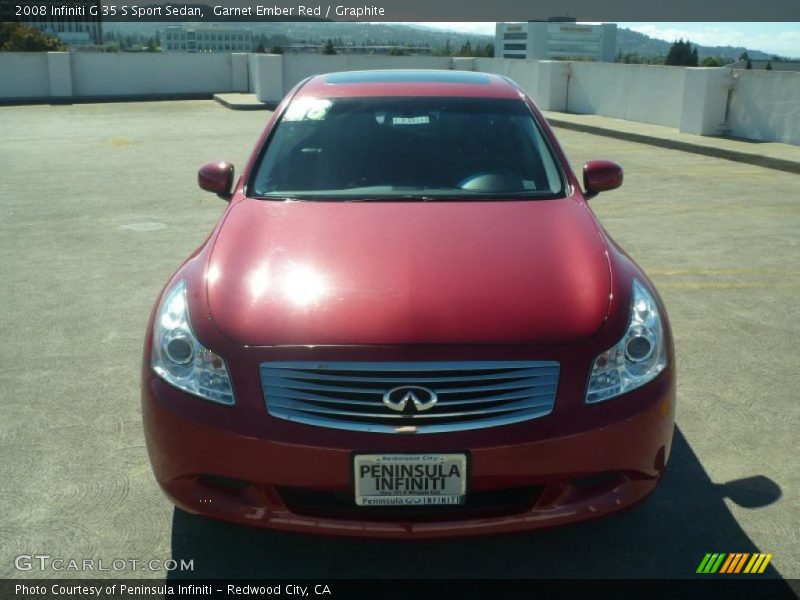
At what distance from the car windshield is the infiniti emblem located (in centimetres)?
145

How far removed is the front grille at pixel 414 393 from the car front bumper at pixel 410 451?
0.04 metres

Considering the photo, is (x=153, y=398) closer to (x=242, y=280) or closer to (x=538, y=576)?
(x=242, y=280)

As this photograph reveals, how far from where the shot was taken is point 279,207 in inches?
150

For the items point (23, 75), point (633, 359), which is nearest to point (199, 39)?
point (23, 75)

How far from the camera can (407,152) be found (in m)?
4.27

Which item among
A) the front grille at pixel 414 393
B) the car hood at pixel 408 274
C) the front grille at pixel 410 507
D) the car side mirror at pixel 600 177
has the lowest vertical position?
the front grille at pixel 410 507

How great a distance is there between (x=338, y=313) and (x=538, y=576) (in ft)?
3.67

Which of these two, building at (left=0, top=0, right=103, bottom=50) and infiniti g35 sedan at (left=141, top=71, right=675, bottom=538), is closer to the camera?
infiniti g35 sedan at (left=141, top=71, right=675, bottom=538)

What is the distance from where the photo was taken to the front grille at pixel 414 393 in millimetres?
2670

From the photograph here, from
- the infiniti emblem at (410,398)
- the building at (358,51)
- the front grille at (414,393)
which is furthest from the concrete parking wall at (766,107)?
the building at (358,51)

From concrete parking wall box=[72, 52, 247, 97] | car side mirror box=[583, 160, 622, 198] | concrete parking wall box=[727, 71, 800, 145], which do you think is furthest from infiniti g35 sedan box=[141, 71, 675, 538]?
concrete parking wall box=[72, 52, 247, 97]

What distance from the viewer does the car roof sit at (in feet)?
15.2

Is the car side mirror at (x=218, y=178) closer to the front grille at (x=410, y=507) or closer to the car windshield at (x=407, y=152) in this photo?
the car windshield at (x=407, y=152)

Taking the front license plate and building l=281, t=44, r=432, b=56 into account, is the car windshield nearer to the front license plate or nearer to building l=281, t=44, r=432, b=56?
the front license plate
